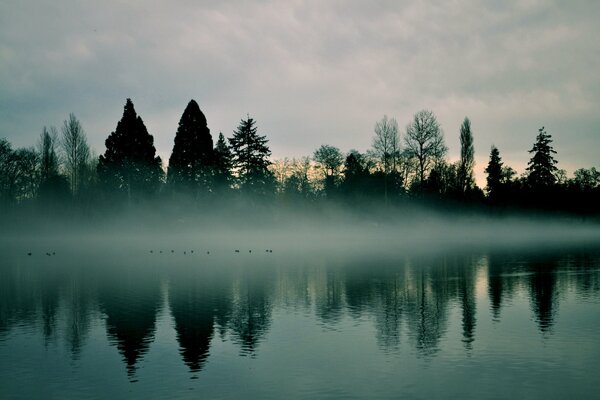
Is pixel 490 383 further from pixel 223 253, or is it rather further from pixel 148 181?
pixel 148 181

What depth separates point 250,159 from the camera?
311 ft

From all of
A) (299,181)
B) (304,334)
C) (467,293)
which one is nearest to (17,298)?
(304,334)

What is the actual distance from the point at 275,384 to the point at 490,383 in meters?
6.22

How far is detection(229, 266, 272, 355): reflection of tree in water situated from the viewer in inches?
892

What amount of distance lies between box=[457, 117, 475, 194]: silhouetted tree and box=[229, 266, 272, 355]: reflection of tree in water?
7787 cm

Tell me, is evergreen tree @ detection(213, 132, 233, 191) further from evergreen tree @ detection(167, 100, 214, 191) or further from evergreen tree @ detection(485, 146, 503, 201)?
evergreen tree @ detection(485, 146, 503, 201)

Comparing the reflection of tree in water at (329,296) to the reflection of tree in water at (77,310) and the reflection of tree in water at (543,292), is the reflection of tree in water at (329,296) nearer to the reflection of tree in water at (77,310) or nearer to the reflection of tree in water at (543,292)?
the reflection of tree in water at (543,292)

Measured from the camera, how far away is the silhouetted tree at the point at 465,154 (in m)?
110

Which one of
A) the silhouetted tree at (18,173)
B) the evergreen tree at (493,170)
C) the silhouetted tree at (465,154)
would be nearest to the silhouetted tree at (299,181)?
the silhouetted tree at (465,154)

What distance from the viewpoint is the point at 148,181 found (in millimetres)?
90750

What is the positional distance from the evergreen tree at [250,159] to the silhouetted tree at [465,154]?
39022 millimetres

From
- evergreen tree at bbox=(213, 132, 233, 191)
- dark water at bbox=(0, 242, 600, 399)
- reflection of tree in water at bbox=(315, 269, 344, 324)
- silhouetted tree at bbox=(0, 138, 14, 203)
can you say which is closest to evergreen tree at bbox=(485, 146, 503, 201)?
evergreen tree at bbox=(213, 132, 233, 191)

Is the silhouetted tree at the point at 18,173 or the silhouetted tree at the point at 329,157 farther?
the silhouetted tree at the point at 329,157

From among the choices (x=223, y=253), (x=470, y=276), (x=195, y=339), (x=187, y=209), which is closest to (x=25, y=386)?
(x=195, y=339)
